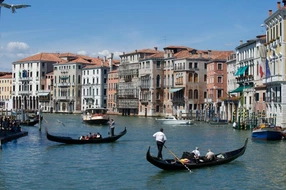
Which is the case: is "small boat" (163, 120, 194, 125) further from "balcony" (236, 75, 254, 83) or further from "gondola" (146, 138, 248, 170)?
"gondola" (146, 138, 248, 170)

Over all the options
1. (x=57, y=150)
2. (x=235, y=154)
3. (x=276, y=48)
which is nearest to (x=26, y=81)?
(x=276, y=48)

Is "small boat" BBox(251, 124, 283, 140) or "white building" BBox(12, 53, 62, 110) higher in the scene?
"white building" BBox(12, 53, 62, 110)

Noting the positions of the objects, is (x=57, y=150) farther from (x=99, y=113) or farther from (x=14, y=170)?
(x=99, y=113)

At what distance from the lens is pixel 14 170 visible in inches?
588

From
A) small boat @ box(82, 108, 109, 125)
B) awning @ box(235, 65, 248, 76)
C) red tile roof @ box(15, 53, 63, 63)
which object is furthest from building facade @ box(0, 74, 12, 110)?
awning @ box(235, 65, 248, 76)

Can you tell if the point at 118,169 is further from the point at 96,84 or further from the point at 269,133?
the point at 96,84

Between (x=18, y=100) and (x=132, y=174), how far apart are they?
Answer: 65.1 m

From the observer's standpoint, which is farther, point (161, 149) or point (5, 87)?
point (5, 87)

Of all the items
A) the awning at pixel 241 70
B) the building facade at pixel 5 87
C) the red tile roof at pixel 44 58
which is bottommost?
the awning at pixel 241 70

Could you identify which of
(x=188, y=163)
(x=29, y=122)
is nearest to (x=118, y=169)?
(x=188, y=163)

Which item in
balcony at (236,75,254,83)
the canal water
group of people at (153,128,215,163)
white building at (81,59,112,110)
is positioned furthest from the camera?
white building at (81,59,112,110)

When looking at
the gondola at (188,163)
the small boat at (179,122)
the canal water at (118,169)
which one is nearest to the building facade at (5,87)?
the small boat at (179,122)

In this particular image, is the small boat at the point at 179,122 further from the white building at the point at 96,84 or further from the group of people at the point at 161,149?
the white building at the point at 96,84

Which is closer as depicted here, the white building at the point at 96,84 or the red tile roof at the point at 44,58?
the white building at the point at 96,84
